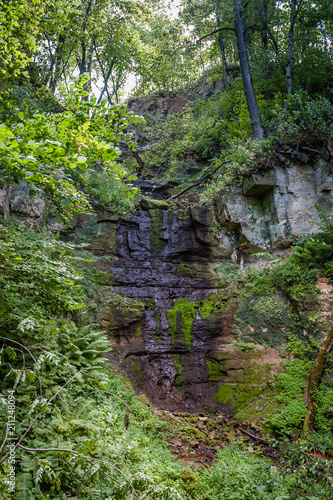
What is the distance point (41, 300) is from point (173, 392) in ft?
19.0

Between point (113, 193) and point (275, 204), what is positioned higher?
point (113, 193)

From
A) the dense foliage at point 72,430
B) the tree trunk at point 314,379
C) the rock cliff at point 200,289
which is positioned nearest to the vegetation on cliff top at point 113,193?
the dense foliage at point 72,430

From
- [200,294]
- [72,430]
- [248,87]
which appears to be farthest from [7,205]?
[248,87]

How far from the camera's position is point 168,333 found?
9.38 metres

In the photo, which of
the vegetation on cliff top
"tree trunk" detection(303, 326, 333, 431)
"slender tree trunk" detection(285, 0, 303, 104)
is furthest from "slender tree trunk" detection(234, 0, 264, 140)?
"tree trunk" detection(303, 326, 333, 431)

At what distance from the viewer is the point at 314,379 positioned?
6.81 meters

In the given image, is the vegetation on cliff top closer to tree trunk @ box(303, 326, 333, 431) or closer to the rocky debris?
tree trunk @ box(303, 326, 333, 431)

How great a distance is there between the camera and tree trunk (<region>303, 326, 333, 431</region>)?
21.0ft

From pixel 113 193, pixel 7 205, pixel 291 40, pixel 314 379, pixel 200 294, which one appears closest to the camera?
pixel 314 379

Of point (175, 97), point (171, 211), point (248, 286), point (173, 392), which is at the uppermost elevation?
point (175, 97)

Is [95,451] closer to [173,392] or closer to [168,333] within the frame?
[173,392]

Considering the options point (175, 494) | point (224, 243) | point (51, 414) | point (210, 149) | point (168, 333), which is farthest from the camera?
point (210, 149)

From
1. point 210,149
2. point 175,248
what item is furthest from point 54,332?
point 210,149

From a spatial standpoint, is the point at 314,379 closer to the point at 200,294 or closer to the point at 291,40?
the point at 200,294
